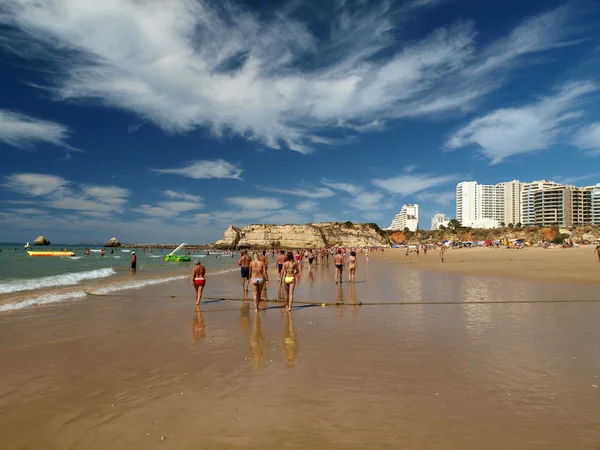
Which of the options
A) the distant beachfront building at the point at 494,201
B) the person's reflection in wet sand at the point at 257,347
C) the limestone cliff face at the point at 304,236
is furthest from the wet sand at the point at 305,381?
the distant beachfront building at the point at 494,201

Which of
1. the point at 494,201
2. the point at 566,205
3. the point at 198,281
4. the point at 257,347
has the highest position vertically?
the point at 494,201

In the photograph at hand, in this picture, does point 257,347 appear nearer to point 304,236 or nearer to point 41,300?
point 41,300

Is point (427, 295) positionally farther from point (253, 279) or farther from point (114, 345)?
point (114, 345)

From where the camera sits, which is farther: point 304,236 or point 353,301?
point 304,236

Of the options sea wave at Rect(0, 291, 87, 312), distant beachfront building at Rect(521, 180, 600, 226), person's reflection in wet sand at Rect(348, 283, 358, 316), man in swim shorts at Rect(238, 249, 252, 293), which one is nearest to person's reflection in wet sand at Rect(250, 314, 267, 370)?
person's reflection in wet sand at Rect(348, 283, 358, 316)

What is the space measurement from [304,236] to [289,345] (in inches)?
4672

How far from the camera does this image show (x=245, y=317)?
9.95 m

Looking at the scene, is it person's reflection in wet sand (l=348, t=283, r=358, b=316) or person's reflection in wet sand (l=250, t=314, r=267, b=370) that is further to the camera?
person's reflection in wet sand (l=348, t=283, r=358, b=316)

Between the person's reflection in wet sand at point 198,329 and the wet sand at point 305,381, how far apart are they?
0.09 feet

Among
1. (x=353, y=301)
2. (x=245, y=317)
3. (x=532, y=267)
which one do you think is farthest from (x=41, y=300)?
(x=532, y=267)

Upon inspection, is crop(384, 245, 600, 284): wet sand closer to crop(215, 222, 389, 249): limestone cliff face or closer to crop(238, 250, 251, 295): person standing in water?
crop(238, 250, 251, 295): person standing in water

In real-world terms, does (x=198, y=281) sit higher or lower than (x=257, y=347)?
higher

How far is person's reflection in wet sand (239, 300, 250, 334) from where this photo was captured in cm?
861

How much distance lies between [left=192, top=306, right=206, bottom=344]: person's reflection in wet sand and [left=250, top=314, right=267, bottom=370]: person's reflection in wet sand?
1.09m
